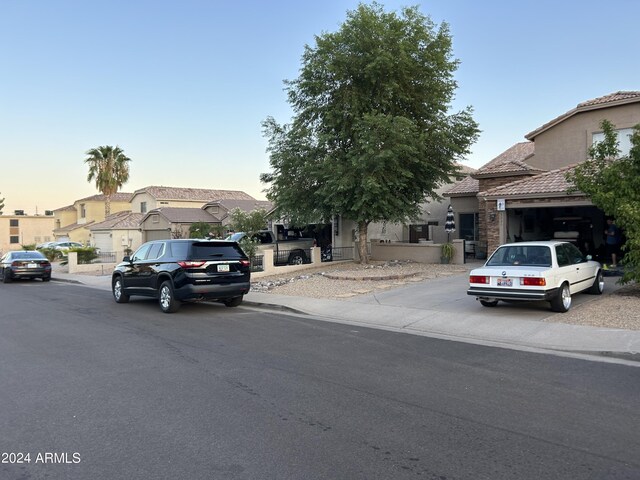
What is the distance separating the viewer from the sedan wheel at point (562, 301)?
10.5 metres

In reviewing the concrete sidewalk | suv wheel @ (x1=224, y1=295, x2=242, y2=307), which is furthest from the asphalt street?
suv wheel @ (x1=224, y1=295, x2=242, y2=307)

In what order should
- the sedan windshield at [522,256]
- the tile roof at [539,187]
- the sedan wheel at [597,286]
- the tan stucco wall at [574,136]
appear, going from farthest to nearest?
the tan stucco wall at [574,136], the tile roof at [539,187], the sedan wheel at [597,286], the sedan windshield at [522,256]

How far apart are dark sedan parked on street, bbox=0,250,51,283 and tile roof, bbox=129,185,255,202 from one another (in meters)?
25.7

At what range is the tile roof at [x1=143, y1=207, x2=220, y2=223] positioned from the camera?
134 ft

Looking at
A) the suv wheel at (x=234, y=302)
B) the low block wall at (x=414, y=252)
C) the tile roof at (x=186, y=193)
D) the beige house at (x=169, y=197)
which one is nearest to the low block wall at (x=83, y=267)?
the low block wall at (x=414, y=252)

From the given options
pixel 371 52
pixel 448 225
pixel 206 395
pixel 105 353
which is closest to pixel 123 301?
pixel 105 353

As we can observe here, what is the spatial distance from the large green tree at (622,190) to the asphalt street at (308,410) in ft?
18.2

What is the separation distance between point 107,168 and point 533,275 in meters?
49.8

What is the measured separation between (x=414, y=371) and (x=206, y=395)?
2853 millimetres

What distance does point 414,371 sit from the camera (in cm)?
704

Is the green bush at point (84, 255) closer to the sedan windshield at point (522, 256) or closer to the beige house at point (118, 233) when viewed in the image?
the beige house at point (118, 233)

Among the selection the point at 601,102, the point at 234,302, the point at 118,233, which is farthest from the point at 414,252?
the point at 118,233

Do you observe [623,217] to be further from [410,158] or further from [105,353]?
[105,353]

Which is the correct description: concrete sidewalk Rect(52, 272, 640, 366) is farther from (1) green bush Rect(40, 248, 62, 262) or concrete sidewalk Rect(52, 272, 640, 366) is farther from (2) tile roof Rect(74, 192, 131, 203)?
(2) tile roof Rect(74, 192, 131, 203)
